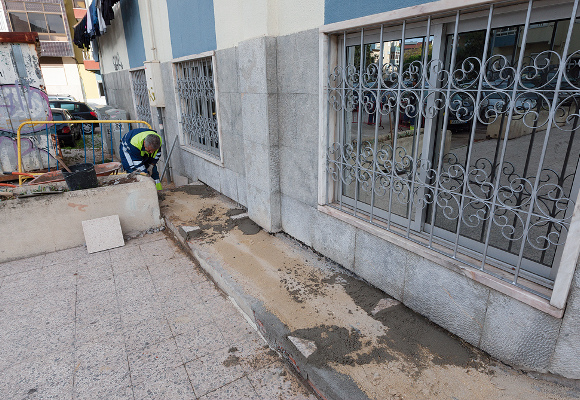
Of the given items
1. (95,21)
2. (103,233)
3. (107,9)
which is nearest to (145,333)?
(103,233)

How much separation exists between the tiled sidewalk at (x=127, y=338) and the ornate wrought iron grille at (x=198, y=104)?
292cm

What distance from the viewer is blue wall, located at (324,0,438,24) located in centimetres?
270

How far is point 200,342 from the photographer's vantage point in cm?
309

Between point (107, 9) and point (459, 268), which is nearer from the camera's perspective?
point (459, 268)

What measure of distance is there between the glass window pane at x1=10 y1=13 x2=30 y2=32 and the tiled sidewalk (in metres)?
31.2

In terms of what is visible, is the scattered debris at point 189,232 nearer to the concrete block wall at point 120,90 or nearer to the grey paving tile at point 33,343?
the grey paving tile at point 33,343

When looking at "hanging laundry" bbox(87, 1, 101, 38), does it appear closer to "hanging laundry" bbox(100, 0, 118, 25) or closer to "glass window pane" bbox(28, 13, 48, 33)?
"hanging laundry" bbox(100, 0, 118, 25)

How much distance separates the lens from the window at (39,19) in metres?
25.9

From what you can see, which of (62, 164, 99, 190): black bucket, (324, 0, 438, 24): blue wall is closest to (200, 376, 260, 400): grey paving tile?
(324, 0, 438, 24): blue wall

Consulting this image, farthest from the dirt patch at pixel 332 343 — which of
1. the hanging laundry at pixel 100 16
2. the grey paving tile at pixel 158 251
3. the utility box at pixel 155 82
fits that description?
the hanging laundry at pixel 100 16

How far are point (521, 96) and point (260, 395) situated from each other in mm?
2874

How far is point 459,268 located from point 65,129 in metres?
14.5

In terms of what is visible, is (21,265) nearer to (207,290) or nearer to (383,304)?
(207,290)

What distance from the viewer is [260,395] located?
2.56 metres
